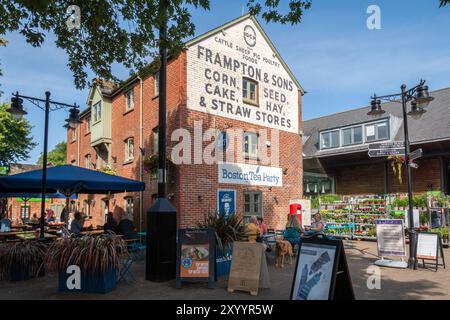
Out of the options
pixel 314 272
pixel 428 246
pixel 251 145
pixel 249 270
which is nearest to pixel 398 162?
pixel 251 145

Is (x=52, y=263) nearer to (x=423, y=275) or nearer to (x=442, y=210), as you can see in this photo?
(x=423, y=275)

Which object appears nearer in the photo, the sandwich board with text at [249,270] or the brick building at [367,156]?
the sandwich board with text at [249,270]

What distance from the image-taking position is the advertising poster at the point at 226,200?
14.6 m

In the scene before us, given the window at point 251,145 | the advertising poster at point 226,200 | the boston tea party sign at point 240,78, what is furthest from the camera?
the window at point 251,145

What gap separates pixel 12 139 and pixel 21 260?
31175mm

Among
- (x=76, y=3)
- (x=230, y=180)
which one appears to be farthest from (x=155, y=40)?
(x=230, y=180)

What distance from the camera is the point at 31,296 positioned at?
690 centimetres

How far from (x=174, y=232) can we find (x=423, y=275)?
5.87 m

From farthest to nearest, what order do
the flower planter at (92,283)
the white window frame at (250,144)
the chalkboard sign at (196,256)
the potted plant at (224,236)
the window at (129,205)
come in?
the window at (129,205)
the white window frame at (250,144)
the potted plant at (224,236)
the chalkboard sign at (196,256)
the flower planter at (92,283)

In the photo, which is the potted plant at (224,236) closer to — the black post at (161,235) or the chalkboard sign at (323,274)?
the black post at (161,235)

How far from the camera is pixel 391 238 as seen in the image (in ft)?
33.7

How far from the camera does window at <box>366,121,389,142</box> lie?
68.0 ft

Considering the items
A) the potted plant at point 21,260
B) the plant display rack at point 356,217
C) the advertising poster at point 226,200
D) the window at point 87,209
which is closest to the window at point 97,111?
the window at point 87,209

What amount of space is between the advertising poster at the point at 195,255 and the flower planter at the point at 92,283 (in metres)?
1.42
